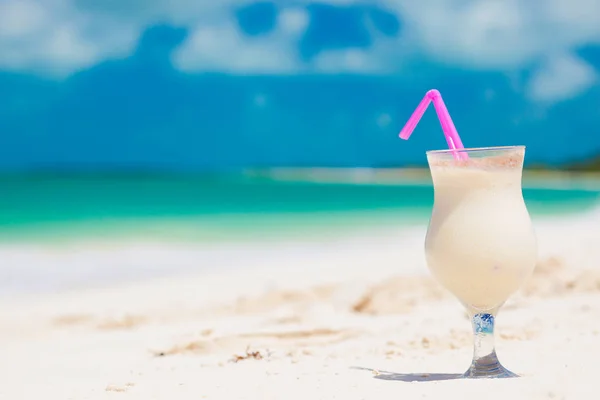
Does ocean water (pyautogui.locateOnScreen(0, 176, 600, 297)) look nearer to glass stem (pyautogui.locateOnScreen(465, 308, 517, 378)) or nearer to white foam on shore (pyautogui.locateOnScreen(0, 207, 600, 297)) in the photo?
white foam on shore (pyautogui.locateOnScreen(0, 207, 600, 297))

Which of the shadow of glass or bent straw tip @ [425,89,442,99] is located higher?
bent straw tip @ [425,89,442,99]

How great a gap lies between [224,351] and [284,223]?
10.6 m

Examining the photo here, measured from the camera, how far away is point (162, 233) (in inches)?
466

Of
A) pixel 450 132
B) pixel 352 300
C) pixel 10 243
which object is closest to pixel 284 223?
pixel 10 243

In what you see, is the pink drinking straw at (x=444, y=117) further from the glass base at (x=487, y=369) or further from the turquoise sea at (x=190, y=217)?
the turquoise sea at (x=190, y=217)

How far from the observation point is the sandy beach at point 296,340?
8.15 feet

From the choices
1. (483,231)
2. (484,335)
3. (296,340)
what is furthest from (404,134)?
(296,340)

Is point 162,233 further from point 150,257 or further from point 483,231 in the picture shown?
point 483,231

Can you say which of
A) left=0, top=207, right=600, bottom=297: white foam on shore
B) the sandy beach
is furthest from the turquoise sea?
the sandy beach

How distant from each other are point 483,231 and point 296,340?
1355 mm

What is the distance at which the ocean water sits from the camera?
308 inches

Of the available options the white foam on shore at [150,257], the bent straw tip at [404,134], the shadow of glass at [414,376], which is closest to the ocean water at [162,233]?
the white foam on shore at [150,257]

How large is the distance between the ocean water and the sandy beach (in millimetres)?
1431

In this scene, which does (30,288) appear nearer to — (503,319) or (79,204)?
(503,319)
